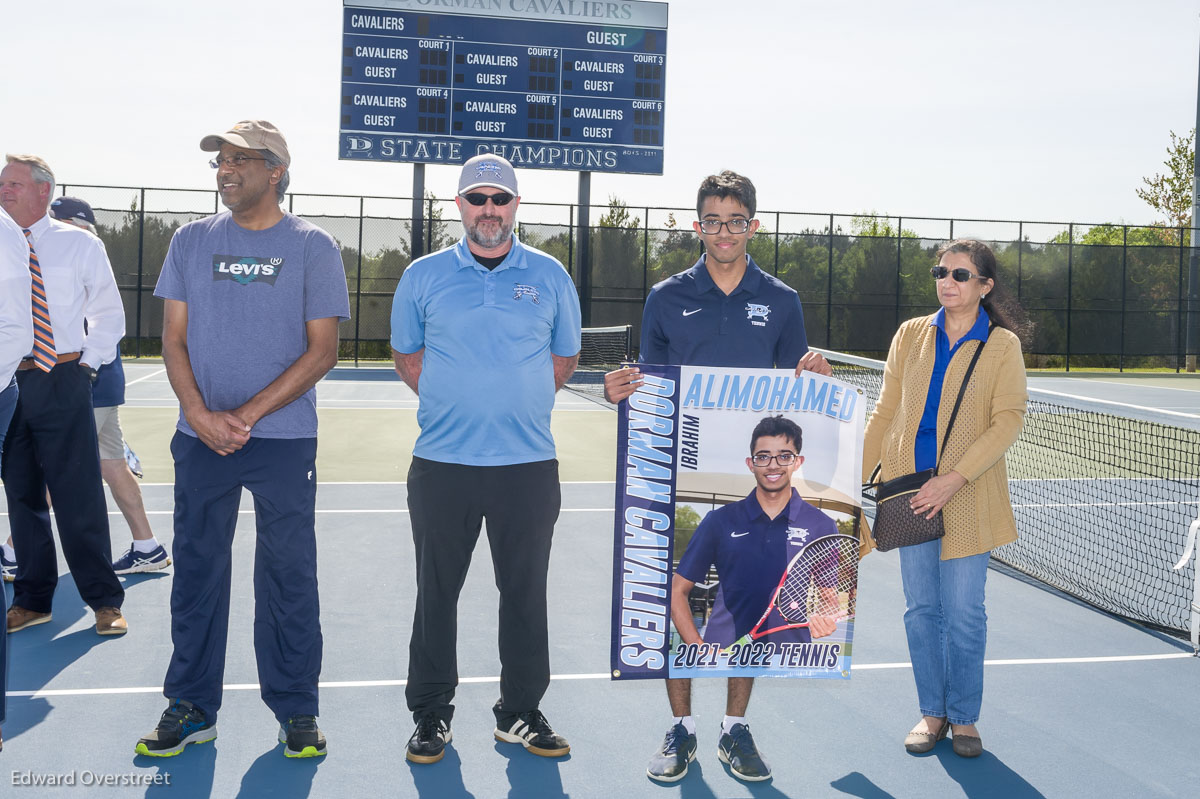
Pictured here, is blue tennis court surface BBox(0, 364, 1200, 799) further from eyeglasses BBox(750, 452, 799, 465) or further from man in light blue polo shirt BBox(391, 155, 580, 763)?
eyeglasses BBox(750, 452, 799, 465)

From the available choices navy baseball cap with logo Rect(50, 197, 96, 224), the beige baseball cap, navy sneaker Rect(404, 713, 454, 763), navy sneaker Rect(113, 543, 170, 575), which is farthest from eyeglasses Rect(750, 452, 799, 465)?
navy sneaker Rect(113, 543, 170, 575)

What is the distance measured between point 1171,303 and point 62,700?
29994 mm

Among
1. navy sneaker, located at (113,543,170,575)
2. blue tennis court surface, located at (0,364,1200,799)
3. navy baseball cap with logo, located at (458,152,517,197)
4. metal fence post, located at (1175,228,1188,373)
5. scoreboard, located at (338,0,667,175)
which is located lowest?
blue tennis court surface, located at (0,364,1200,799)

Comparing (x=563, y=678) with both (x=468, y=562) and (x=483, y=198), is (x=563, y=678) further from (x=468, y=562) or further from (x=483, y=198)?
(x=483, y=198)

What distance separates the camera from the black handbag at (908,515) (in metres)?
3.70

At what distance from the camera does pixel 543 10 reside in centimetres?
2180

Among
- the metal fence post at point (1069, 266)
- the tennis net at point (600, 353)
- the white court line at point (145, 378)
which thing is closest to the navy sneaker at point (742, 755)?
the white court line at point (145, 378)

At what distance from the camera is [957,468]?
363cm

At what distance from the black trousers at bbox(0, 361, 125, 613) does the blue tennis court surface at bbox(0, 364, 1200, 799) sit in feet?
0.74

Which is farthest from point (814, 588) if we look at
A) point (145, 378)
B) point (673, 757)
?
point (145, 378)

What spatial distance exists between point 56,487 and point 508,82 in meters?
18.5

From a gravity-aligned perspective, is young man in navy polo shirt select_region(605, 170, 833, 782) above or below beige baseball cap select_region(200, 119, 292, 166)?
below

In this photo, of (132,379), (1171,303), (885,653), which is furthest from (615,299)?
(885,653)

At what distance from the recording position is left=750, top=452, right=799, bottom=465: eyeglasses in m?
3.60
